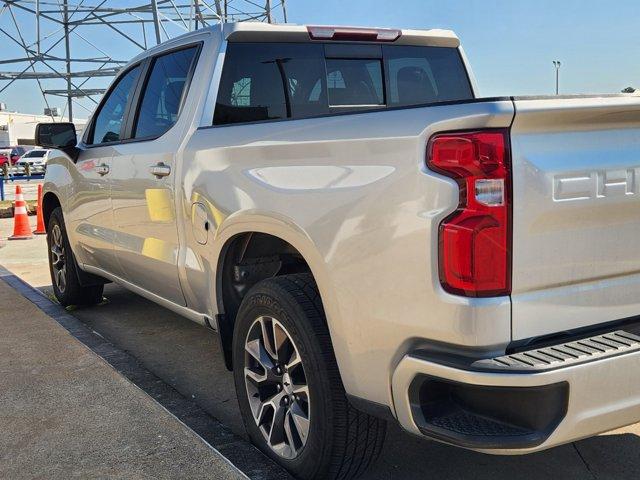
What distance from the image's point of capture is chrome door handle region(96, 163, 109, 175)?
4371 millimetres

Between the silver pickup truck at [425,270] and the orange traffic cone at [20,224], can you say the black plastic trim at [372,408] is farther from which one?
the orange traffic cone at [20,224]

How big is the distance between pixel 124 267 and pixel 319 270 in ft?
7.81

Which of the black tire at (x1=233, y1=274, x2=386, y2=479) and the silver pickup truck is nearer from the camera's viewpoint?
the silver pickup truck

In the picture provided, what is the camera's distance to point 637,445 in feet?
10.2

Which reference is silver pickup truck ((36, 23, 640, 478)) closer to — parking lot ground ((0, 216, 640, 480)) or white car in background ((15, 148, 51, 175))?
parking lot ground ((0, 216, 640, 480))

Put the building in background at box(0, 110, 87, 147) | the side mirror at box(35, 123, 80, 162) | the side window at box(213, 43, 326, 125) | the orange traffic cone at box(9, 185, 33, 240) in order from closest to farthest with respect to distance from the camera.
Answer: the side window at box(213, 43, 326, 125) → the side mirror at box(35, 123, 80, 162) → the orange traffic cone at box(9, 185, 33, 240) → the building in background at box(0, 110, 87, 147)

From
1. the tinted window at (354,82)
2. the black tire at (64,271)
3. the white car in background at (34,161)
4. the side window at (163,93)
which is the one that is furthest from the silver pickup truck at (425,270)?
the white car in background at (34,161)

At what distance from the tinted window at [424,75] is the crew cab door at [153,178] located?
1.18 metres

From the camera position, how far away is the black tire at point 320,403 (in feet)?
8.01

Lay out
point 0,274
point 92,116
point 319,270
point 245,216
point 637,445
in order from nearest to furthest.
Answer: point 319,270 < point 245,216 < point 637,445 < point 92,116 < point 0,274

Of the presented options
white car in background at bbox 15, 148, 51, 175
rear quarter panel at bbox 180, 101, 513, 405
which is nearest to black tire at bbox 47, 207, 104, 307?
rear quarter panel at bbox 180, 101, 513, 405

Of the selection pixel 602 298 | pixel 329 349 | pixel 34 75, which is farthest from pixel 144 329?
pixel 34 75

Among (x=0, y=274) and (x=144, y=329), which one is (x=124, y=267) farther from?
(x=0, y=274)

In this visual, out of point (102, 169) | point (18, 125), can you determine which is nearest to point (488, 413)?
point (102, 169)
